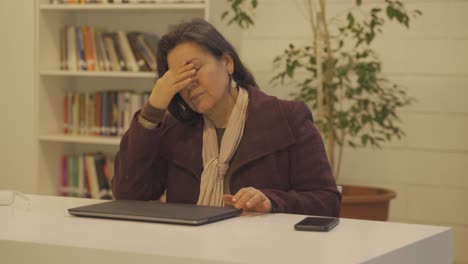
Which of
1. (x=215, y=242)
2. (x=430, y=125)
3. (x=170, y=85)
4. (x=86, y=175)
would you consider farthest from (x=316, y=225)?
(x=86, y=175)

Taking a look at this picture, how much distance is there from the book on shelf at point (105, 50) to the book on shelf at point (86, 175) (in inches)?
19.2

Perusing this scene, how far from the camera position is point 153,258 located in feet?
4.41

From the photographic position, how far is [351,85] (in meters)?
4.06

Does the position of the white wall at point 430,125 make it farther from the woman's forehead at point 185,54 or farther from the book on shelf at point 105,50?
the woman's forehead at point 185,54

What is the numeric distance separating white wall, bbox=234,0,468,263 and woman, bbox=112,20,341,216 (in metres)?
1.79

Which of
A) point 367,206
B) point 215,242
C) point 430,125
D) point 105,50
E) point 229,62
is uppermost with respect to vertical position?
point 105,50

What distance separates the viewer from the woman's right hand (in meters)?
2.20

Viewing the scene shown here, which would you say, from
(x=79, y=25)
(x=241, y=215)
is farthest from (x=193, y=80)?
(x=79, y=25)

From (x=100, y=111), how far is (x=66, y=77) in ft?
1.07

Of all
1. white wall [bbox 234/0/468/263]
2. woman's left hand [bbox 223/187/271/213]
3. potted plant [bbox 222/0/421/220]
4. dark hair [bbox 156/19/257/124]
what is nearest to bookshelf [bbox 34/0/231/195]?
potted plant [bbox 222/0/421/220]

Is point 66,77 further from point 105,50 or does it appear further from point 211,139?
point 211,139

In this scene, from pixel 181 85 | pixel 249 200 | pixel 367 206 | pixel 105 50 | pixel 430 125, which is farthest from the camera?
pixel 105 50

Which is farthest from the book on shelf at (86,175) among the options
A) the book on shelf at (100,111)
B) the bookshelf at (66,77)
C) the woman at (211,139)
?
the woman at (211,139)

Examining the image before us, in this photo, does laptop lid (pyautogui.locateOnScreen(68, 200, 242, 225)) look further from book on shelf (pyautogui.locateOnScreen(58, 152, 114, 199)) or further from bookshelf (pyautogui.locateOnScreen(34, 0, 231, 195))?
book on shelf (pyautogui.locateOnScreen(58, 152, 114, 199))
